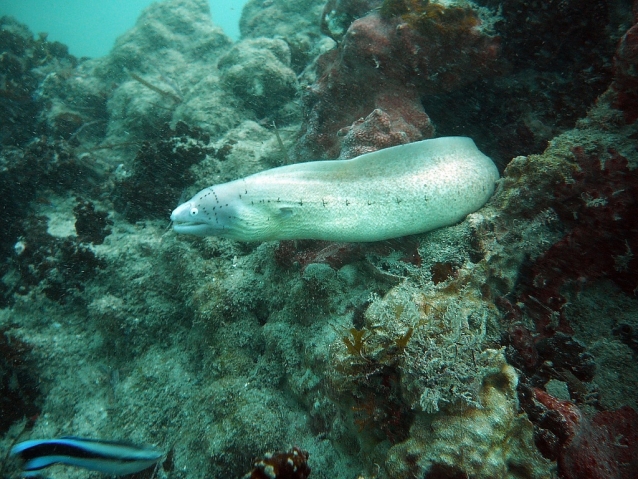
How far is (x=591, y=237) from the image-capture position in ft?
6.97

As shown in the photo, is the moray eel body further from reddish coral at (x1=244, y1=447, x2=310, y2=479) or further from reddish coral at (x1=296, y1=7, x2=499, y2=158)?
reddish coral at (x1=244, y1=447, x2=310, y2=479)

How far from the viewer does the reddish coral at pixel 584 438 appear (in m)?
1.71

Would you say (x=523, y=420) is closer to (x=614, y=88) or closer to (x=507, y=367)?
(x=507, y=367)

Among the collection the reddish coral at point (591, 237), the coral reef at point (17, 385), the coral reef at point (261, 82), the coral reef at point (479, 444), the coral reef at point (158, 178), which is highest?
the coral reef at point (261, 82)

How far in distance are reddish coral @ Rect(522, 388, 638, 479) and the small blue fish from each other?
3.15m

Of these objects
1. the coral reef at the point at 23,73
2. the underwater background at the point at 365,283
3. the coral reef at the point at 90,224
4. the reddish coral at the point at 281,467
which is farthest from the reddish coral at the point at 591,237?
the coral reef at the point at 23,73

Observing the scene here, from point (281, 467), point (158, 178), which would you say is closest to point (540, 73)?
point (281, 467)

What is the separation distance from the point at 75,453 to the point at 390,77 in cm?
480

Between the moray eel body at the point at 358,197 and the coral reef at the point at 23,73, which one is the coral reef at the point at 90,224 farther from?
the coral reef at the point at 23,73

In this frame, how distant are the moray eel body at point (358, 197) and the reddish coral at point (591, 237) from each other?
2.75 feet

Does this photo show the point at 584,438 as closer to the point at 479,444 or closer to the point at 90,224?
the point at 479,444

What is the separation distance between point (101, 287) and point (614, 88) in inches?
227

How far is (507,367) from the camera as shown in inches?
72.3

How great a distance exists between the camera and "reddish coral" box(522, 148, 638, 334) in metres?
2.01
